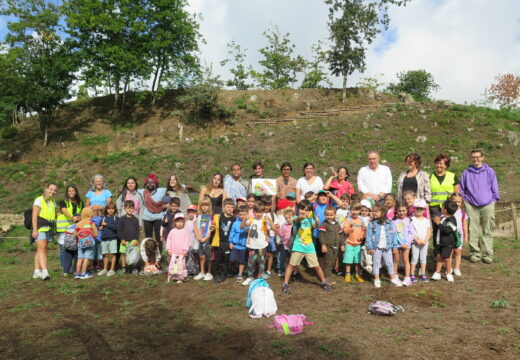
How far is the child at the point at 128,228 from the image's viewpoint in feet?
23.9

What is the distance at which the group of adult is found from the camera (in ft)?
22.5

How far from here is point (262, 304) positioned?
5012 mm

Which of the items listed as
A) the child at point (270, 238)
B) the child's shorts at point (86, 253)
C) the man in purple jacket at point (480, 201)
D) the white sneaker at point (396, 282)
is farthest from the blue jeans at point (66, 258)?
the man in purple jacket at point (480, 201)

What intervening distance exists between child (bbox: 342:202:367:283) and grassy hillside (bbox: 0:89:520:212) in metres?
12.3

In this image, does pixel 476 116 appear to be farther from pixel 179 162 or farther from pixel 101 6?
pixel 101 6

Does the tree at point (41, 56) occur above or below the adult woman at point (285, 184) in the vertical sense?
above

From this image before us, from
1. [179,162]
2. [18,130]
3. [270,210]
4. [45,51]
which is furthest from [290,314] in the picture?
[18,130]

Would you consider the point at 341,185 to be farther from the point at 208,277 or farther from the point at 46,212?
the point at 46,212

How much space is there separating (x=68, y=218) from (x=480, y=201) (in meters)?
8.46

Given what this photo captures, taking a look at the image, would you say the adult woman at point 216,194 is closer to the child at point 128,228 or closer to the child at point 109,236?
the child at point 128,228

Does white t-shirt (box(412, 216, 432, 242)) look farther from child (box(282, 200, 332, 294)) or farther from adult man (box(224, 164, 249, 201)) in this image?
adult man (box(224, 164, 249, 201))

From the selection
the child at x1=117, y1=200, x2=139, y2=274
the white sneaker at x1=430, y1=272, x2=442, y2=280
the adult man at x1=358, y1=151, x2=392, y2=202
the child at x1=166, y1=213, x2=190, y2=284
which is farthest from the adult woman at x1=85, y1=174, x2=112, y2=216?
the white sneaker at x1=430, y1=272, x2=442, y2=280

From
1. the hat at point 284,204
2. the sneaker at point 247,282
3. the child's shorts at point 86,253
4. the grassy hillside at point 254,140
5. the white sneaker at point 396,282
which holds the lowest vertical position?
the sneaker at point 247,282

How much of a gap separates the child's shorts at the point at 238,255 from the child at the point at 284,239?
72 centimetres
